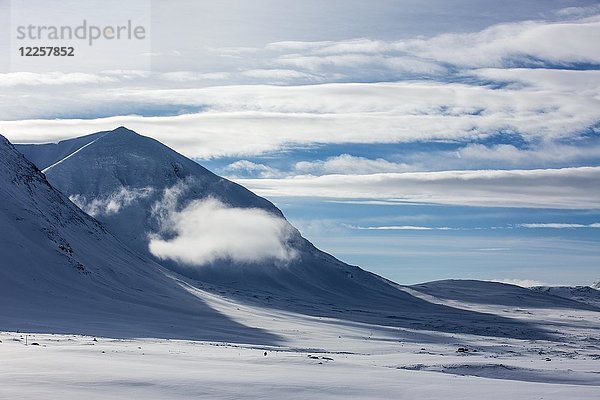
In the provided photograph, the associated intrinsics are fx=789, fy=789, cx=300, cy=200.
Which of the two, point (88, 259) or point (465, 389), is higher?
point (88, 259)

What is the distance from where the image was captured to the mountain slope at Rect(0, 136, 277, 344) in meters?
80.9

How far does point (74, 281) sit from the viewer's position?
117 m

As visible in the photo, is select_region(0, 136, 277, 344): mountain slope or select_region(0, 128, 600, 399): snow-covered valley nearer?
select_region(0, 128, 600, 399): snow-covered valley

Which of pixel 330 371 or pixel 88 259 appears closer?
pixel 330 371

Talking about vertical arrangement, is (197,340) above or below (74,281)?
below

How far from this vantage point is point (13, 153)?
159375 millimetres

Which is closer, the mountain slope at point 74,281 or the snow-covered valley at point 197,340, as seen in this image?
the snow-covered valley at point 197,340

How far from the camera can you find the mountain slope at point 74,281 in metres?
80.9

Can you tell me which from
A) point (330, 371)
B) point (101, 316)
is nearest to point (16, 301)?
point (101, 316)

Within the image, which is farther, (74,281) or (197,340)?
(74,281)

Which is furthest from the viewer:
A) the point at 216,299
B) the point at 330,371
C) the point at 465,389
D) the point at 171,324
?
the point at 216,299

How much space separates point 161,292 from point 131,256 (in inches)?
1026

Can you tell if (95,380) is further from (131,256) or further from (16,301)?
(131,256)

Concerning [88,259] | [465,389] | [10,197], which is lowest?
[465,389]
